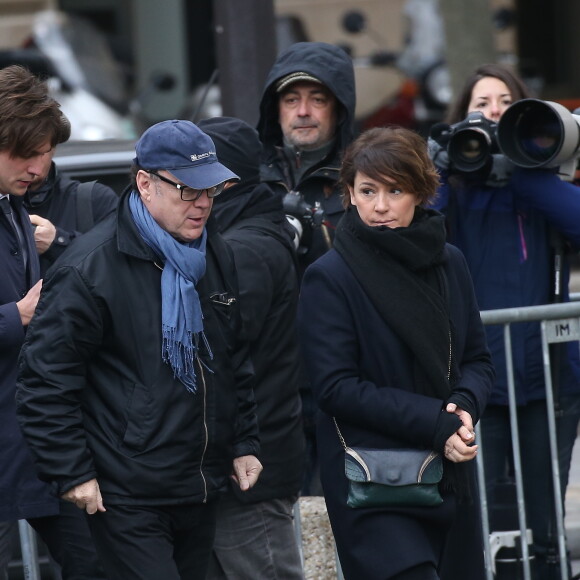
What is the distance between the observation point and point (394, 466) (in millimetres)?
3740

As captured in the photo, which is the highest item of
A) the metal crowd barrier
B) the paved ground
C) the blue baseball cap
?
the blue baseball cap

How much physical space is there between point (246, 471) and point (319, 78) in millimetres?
1751

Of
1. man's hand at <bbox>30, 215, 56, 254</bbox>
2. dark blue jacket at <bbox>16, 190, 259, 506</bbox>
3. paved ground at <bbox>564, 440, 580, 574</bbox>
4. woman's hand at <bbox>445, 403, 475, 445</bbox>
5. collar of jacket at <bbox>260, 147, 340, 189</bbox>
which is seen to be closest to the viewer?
dark blue jacket at <bbox>16, 190, 259, 506</bbox>

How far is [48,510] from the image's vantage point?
158 inches

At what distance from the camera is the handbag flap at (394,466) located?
12.2 feet

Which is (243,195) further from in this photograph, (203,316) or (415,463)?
(415,463)

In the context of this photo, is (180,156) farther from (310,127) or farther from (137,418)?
(310,127)

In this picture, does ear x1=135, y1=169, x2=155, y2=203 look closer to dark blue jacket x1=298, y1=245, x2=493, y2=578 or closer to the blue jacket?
dark blue jacket x1=298, y1=245, x2=493, y2=578

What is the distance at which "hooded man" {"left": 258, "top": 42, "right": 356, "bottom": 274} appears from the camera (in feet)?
16.4

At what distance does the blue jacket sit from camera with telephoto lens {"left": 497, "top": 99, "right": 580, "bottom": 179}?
0.06 metres

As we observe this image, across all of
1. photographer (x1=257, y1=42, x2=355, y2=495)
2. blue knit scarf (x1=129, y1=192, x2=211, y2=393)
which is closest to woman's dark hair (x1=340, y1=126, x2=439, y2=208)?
blue knit scarf (x1=129, y1=192, x2=211, y2=393)

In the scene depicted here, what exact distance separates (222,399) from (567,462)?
1718 millimetres

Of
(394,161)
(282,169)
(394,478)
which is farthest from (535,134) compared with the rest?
(394,478)

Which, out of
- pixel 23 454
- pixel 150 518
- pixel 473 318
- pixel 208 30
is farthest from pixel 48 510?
pixel 208 30
